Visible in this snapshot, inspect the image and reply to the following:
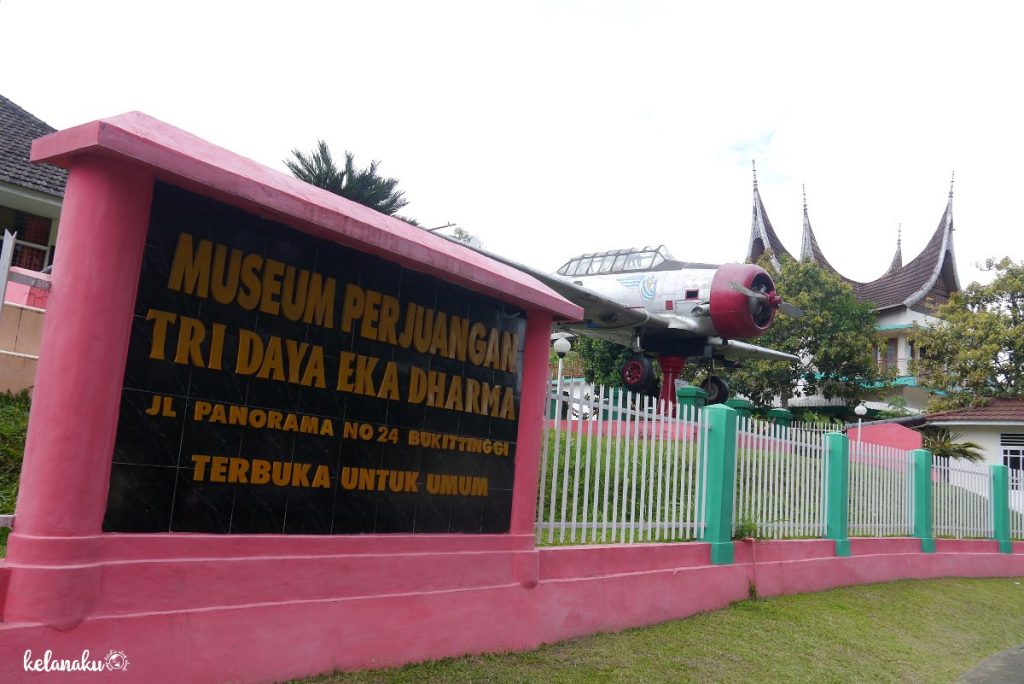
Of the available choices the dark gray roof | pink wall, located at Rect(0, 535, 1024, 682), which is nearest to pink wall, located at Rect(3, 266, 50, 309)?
pink wall, located at Rect(0, 535, 1024, 682)

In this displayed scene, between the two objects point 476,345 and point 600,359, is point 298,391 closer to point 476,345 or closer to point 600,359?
point 476,345

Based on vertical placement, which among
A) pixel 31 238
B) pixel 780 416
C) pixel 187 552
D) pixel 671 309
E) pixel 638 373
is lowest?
pixel 187 552

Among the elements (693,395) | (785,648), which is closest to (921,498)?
(693,395)

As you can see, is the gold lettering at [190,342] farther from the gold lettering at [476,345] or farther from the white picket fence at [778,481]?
the white picket fence at [778,481]

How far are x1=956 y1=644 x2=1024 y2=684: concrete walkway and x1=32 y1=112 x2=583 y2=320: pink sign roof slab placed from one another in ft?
14.9

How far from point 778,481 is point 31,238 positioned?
1346cm

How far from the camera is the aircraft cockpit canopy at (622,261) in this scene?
20828 millimetres

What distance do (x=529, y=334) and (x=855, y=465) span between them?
640 cm

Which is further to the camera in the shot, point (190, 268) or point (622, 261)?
point (622, 261)

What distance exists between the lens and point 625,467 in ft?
22.1

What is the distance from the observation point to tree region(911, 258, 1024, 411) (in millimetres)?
24594

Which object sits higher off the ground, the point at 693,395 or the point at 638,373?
the point at 638,373

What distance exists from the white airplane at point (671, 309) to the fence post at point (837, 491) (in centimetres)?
849

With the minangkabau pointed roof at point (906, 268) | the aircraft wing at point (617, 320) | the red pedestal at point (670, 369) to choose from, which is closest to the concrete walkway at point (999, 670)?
the aircraft wing at point (617, 320)
